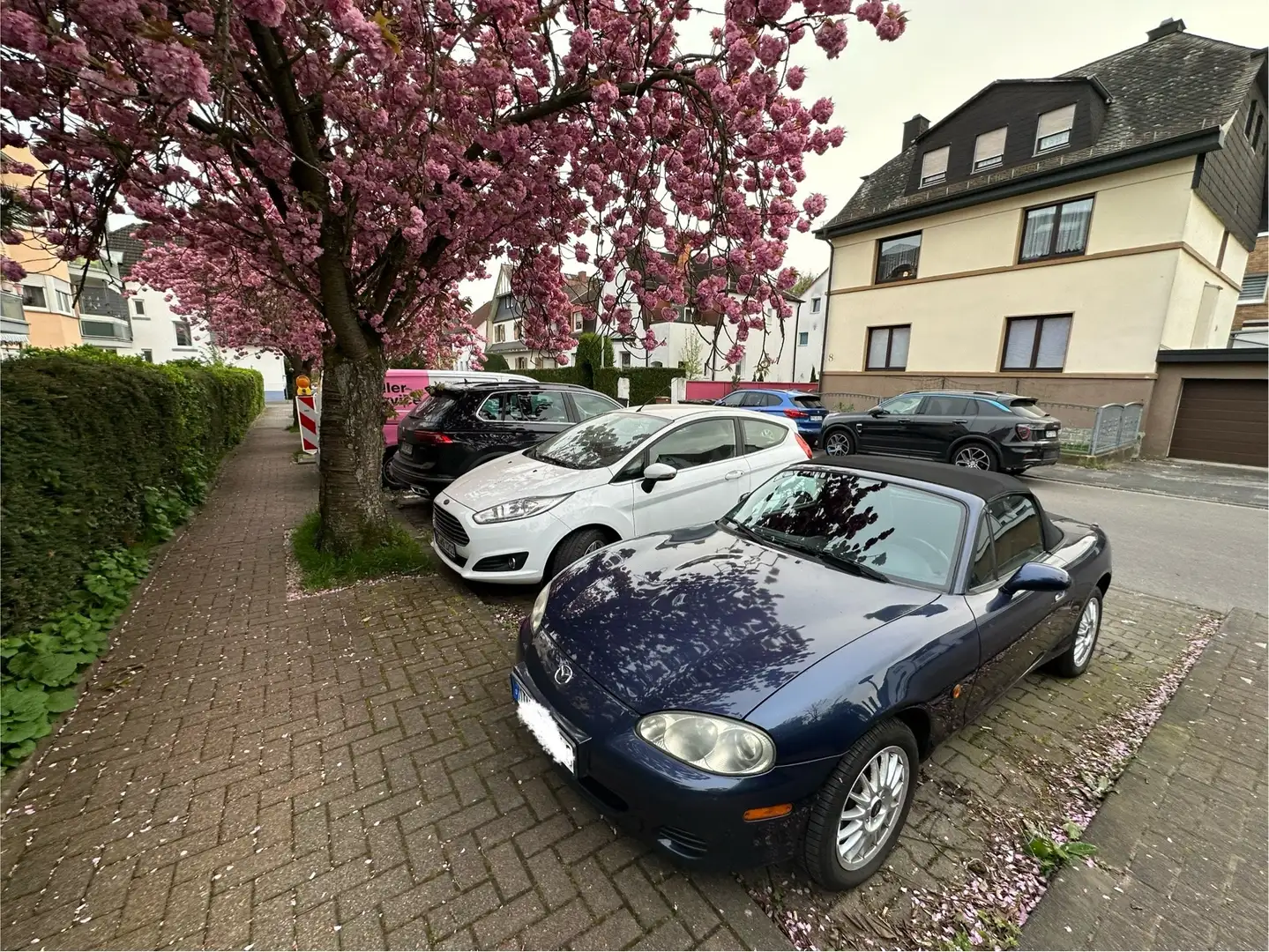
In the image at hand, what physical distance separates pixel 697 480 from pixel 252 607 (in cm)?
376

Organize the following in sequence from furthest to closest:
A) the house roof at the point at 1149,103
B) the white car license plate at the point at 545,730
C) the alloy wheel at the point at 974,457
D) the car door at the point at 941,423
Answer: the house roof at the point at 1149,103
the car door at the point at 941,423
the alloy wheel at the point at 974,457
the white car license plate at the point at 545,730

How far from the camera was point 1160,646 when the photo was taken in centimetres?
404

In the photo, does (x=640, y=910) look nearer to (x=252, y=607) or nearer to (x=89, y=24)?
(x=252, y=607)

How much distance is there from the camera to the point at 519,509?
13.9ft

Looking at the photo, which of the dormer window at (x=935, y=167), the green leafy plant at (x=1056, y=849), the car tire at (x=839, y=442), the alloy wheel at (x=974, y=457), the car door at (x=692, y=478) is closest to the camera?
the green leafy plant at (x=1056, y=849)

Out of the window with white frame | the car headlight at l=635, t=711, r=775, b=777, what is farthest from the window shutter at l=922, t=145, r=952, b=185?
the car headlight at l=635, t=711, r=775, b=777

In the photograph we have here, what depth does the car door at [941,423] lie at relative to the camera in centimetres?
1055

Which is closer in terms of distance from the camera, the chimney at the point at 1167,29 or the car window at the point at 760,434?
the car window at the point at 760,434

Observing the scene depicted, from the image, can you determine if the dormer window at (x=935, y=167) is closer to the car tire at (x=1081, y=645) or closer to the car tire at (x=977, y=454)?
the car tire at (x=977, y=454)

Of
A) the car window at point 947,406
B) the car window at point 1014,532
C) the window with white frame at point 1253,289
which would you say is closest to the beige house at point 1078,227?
the car window at point 947,406

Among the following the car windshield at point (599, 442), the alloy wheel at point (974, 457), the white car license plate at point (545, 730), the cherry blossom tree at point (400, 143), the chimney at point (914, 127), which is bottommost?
the white car license plate at point (545, 730)

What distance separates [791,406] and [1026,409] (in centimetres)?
539

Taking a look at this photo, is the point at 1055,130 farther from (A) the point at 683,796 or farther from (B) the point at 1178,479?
(A) the point at 683,796

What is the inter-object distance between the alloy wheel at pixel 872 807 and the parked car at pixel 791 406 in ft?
39.5
